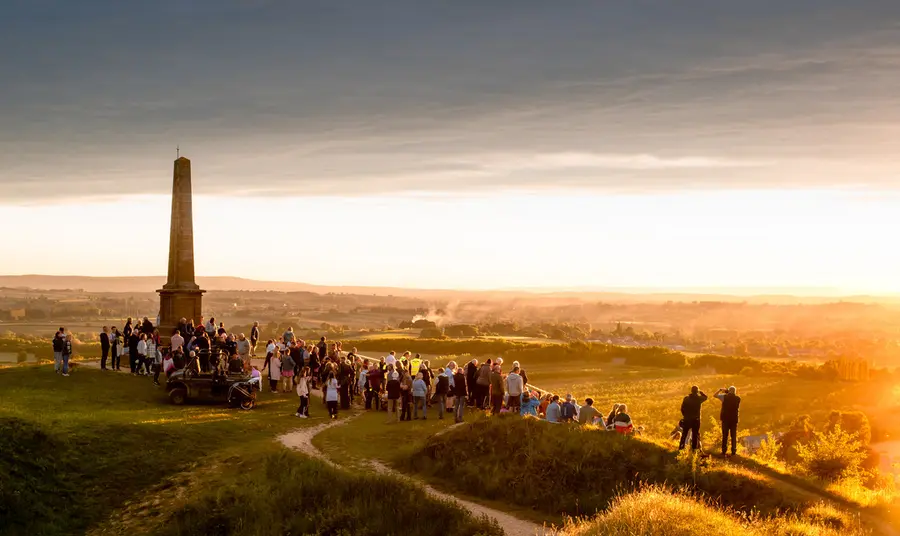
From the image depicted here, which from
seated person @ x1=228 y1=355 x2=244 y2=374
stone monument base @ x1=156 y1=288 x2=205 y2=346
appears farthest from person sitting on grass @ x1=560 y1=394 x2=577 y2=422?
Answer: stone monument base @ x1=156 y1=288 x2=205 y2=346

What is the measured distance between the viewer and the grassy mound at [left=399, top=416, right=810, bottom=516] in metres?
20.5

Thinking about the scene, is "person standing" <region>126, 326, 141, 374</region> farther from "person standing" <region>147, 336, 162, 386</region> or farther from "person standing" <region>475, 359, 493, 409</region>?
"person standing" <region>475, 359, 493, 409</region>

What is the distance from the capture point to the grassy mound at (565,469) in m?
20.5

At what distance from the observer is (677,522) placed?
644 inches

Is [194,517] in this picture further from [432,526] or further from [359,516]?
[432,526]

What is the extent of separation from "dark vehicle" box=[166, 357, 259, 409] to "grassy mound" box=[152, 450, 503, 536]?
26.1 ft

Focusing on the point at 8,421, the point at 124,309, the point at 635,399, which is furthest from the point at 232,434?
the point at 124,309

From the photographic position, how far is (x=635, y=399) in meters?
45.0

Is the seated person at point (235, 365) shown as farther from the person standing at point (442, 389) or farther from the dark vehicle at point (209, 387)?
the person standing at point (442, 389)

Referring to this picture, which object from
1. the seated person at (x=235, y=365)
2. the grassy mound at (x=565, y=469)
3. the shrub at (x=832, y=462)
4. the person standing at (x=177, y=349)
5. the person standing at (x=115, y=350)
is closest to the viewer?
the grassy mound at (x=565, y=469)

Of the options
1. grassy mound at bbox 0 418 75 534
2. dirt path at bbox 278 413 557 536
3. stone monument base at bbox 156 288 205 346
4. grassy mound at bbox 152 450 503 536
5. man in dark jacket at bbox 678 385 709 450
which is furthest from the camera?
stone monument base at bbox 156 288 205 346

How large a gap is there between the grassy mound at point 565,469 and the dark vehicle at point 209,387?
29.1ft

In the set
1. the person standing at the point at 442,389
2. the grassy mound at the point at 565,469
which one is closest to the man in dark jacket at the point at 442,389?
the person standing at the point at 442,389

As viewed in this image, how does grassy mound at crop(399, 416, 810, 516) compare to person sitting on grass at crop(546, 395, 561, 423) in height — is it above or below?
below
